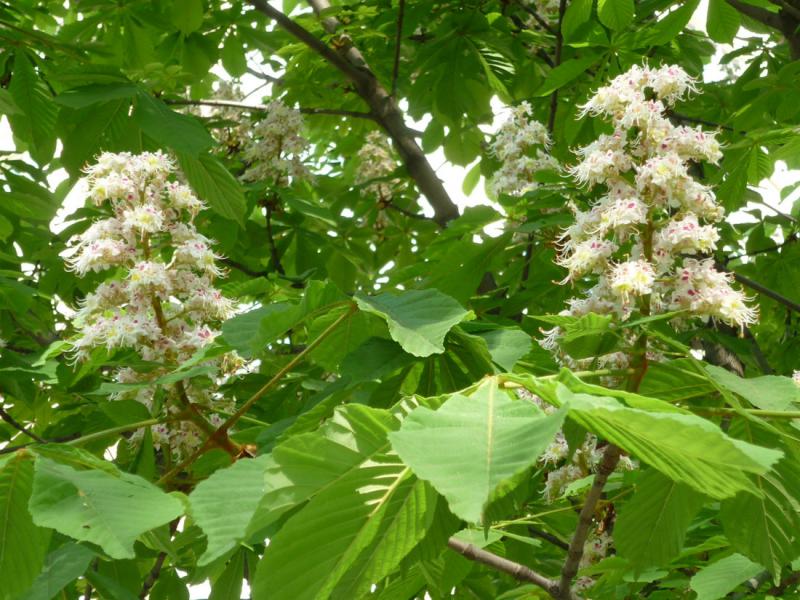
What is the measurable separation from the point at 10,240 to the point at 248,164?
109 centimetres

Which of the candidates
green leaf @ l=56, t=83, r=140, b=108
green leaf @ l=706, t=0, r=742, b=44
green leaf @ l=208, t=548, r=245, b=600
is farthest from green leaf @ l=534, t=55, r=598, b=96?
green leaf @ l=208, t=548, r=245, b=600

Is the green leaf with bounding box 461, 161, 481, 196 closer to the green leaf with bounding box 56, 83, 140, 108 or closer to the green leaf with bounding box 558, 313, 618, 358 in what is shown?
the green leaf with bounding box 56, 83, 140, 108

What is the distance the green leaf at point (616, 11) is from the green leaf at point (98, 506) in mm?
2234

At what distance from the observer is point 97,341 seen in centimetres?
217

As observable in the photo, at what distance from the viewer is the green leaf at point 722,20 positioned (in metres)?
3.23

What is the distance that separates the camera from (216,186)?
9.46ft

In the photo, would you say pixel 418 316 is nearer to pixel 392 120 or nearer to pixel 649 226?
pixel 649 226

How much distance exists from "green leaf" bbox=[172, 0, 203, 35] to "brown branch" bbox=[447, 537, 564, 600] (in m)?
2.73

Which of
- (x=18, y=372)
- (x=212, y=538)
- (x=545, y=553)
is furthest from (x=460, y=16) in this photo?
(x=212, y=538)

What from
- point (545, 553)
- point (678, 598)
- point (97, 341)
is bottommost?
point (545, 553)

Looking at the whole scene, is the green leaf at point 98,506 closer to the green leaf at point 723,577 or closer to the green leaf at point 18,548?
the green leaf at point 18,548

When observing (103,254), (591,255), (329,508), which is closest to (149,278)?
(103,254)

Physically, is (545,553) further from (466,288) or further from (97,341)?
(97,341)

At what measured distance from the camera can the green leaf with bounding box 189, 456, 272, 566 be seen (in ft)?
3.64
